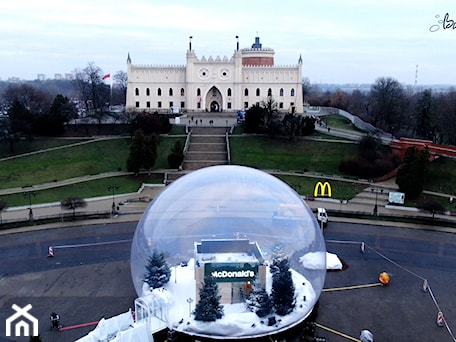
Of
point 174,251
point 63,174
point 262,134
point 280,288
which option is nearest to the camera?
point 280,288

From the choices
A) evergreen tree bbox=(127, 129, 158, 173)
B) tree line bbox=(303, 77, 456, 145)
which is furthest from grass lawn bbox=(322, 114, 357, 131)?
evergreen tree bbox=(127, 129, 158, 173)

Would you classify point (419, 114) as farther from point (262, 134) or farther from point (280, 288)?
point (280, 288)

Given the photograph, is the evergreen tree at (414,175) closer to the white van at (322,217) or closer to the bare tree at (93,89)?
the white van at (322,217)

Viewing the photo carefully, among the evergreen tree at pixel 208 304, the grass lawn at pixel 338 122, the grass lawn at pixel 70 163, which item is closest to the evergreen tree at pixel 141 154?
the grass lawn at pixel 70 163

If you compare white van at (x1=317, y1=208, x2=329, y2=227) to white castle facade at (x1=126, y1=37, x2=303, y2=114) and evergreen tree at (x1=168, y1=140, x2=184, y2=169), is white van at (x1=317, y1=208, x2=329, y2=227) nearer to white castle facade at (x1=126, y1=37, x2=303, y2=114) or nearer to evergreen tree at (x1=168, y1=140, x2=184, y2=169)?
evergreen tree at (x1=168, y1=140, x2=184, y2=169)

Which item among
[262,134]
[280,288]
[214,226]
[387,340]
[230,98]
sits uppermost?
[230,98]

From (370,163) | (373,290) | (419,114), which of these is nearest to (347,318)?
(373,290)

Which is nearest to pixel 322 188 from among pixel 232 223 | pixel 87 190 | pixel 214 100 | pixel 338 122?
pixel 232 223
